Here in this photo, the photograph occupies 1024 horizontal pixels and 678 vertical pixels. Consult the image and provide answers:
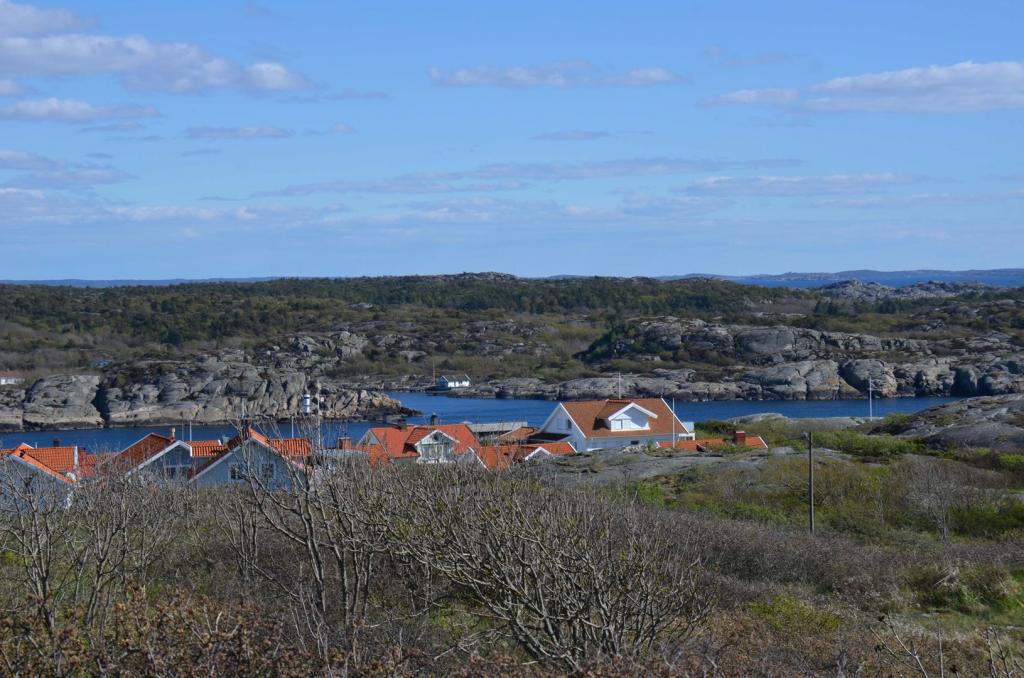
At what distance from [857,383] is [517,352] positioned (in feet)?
119

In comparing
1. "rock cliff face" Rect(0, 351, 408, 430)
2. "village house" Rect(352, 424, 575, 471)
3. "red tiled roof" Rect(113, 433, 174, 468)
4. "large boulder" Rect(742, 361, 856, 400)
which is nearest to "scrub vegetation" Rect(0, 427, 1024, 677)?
"village house" Rect(352, 424, 575, 471)

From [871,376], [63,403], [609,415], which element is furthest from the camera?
[871,376]

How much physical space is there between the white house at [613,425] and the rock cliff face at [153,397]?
3208 centimetres

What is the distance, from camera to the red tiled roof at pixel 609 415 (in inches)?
1711

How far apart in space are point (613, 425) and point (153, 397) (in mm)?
49057

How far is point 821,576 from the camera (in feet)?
46.2

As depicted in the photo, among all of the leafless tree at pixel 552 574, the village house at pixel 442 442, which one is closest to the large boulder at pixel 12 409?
the village house at pixel 442 442

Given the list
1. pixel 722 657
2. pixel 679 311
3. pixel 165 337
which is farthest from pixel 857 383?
pixel 722 657

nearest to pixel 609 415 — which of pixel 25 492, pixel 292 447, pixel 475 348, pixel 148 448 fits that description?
pixel 148 448

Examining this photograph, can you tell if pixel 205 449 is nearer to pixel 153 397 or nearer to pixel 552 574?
pixel 552 574

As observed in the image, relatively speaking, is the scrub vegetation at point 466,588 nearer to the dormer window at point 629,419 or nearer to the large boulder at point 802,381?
the dormer window at point 629,419

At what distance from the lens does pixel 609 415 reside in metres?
43.7

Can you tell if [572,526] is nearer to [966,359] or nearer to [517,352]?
[966,359]

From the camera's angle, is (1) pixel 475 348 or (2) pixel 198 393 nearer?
(2) pixel 198 393
